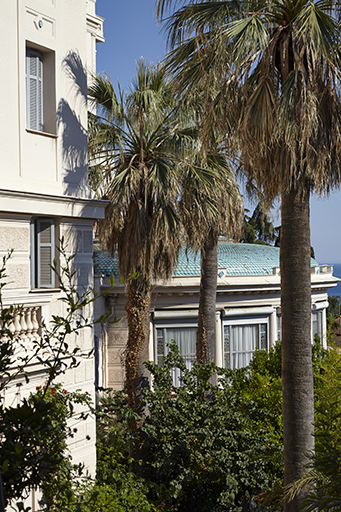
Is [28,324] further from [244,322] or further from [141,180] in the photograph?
[244,322]

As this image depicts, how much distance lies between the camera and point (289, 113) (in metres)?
7.41

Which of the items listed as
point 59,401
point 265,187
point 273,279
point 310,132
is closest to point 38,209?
point 59,401

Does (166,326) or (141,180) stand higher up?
(141,180)

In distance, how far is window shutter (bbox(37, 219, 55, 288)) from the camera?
859 cm

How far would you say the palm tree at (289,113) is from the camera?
294 inches

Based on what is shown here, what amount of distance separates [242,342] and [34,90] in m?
12.9

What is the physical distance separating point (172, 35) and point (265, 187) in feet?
10.5

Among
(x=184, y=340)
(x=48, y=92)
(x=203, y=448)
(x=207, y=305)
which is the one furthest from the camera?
(x=184, y=340)

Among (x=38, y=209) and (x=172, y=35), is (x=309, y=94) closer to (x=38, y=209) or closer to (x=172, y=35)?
(x=172, y=35)

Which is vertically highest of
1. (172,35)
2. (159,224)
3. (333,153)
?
(172,35)

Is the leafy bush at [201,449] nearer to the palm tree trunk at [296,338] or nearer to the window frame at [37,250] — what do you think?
the palm tree trunk at [296,338]

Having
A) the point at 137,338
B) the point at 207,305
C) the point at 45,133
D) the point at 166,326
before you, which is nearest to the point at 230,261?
the point at 166,326

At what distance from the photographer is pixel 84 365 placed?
9477 mm

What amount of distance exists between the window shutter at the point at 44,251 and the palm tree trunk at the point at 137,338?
329 centimetres
